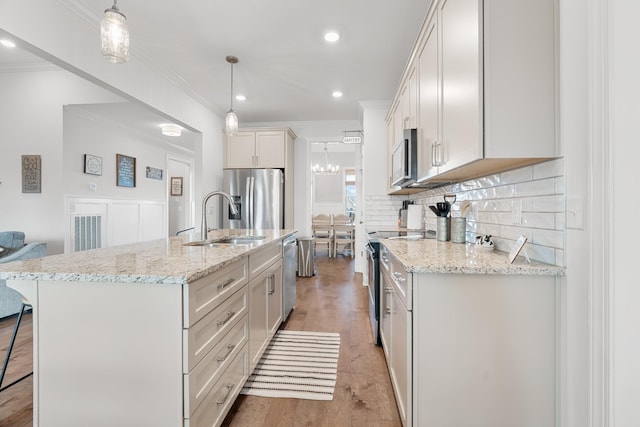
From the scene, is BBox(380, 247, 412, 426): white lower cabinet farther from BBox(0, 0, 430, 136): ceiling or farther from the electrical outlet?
BBox(0, 0, 430, 136): ceiling

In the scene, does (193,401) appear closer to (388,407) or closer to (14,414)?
(388,407)

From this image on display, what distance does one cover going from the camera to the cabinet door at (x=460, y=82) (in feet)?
4.07

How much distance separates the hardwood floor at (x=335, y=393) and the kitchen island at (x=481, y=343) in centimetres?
45

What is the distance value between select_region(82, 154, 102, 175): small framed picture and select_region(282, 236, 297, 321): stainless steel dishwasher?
3.55m

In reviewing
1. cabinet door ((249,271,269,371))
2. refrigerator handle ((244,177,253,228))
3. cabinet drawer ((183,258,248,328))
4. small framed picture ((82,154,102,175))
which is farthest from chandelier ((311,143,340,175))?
cabinet drawer ((183,258,248,328))

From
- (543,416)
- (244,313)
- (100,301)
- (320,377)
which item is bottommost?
(320,377)

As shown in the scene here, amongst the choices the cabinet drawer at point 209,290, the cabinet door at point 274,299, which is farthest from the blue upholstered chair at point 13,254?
the cabinet drawer at point 209,290

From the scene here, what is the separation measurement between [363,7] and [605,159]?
2001 millimetres

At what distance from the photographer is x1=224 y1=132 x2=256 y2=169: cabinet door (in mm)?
4801

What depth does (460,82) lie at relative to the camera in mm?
1394

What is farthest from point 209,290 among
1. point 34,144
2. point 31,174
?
point 34,144

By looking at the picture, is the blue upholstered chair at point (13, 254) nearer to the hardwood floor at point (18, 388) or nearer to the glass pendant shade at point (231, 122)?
the hardwood floor at point (18, 388)

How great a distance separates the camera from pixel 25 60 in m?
3.30

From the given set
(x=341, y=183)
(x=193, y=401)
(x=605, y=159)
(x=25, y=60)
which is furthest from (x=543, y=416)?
(x=341, y=183)
